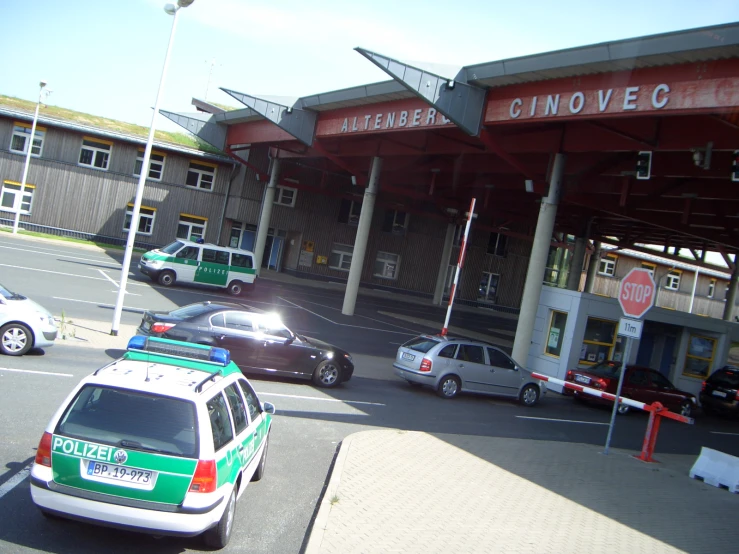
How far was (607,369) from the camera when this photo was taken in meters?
18.8

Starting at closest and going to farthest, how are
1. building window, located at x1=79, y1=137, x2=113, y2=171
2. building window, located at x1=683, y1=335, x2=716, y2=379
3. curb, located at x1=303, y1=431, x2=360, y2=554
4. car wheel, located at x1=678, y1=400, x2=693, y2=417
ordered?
curb, located at x1=303, y1=431, x2=360, y2=554, car wheel, located at x1=678, y1=400, x2=693, y2=417, building window, located at x1=683, y1=335, x2=716, y2=379, building window, located at x1=79, y1=137, x2=113, y2=171

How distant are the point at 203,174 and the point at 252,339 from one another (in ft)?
102

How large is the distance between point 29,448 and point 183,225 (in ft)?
118

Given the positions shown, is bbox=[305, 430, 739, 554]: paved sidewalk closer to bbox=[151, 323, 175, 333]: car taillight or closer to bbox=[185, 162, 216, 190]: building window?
bbox=[151, 323, 175, 333]: car taillight

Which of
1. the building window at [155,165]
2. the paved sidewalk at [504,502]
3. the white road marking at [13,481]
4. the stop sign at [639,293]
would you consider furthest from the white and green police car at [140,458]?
the building window at [155,165]

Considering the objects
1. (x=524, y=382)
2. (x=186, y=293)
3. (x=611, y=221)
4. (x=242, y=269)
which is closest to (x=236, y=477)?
(x=524, y=382)

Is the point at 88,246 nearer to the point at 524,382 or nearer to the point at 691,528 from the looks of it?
the point at 524,382

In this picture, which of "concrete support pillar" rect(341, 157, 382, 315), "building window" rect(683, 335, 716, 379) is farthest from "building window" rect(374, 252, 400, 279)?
"building window" rect(683, 335, 716, 379)

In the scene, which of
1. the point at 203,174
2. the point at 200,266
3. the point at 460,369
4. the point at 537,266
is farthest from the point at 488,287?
the point at 460,369

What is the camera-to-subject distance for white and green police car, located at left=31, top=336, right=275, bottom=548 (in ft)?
17.1

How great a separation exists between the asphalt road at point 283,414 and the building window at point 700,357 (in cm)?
256

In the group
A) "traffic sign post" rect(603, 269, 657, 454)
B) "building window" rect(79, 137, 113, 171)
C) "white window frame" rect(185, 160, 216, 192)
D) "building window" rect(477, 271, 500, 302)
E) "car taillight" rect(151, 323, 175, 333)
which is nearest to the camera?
"traffic sign post" rect(603, 269, 657, 454)

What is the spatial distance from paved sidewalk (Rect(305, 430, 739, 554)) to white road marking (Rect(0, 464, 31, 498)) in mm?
3092

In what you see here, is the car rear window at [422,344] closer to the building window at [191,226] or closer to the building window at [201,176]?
the building window at [191,226]
